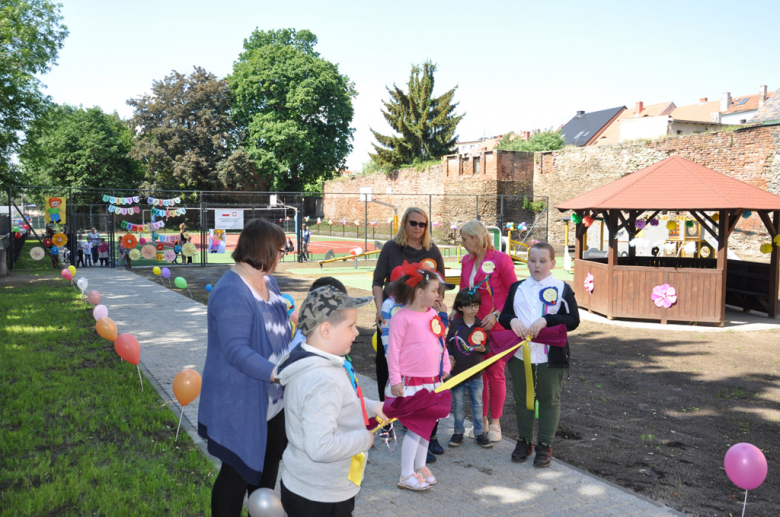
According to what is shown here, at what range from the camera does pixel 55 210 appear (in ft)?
63.0

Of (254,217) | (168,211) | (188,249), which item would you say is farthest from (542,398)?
(254,217)

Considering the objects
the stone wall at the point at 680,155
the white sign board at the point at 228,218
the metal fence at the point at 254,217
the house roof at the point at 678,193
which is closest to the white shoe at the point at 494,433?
the house roof at the point at 678,193

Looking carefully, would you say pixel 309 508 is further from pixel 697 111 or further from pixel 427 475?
pixel 697 111

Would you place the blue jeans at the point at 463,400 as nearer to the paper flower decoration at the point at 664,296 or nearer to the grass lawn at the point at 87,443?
the grass lawn at the point at 87,443

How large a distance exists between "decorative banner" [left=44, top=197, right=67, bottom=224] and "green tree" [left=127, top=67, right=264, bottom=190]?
28.2 m

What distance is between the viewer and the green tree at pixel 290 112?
46.9 meters

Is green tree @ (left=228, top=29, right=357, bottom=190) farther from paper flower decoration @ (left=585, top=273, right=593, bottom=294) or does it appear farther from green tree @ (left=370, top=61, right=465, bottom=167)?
paper flower decoration @ (left=585, top=273, right=593, bottom=294)

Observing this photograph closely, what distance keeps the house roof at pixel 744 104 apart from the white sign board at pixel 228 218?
6475 centimetres

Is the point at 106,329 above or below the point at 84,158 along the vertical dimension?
below

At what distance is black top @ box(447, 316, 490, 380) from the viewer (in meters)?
4.52

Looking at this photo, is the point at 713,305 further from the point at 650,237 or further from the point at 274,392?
the point at 650,237

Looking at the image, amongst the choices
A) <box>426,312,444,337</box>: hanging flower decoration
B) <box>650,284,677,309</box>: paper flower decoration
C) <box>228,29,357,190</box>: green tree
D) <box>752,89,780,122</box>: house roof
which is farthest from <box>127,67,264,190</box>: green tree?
<box>426,312,444,337</box>: hanging flower decoration

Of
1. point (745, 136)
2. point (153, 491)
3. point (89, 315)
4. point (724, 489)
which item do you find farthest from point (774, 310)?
point (745, 136)

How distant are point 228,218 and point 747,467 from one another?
2273 centimetres
